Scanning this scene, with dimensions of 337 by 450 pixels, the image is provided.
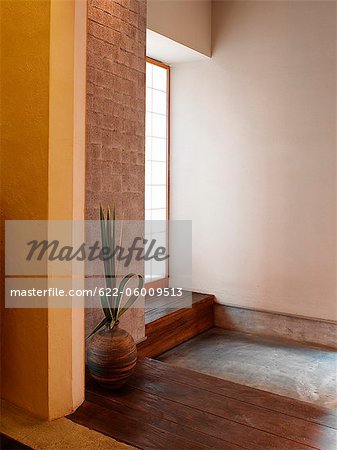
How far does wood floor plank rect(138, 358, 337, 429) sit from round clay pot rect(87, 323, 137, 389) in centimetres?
35

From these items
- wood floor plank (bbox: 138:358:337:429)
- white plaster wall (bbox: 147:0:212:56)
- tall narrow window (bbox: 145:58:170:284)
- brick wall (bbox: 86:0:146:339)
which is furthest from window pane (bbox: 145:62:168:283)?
wood floor plank (bbox: 138:358:337:429)

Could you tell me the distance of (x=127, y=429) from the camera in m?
2.30

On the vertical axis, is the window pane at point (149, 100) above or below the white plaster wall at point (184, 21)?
below

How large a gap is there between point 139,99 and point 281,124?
1.58 m

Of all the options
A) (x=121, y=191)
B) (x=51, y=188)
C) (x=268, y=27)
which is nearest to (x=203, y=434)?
(x=51, y=188)

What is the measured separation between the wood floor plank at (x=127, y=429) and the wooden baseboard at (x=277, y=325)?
245cm

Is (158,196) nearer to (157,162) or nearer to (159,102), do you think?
(157,162)

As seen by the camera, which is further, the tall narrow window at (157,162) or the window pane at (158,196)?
the window pane at (158,196)

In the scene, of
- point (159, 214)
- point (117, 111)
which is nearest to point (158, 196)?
point (159, 214)

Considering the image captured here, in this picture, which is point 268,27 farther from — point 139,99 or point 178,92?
point 139,99

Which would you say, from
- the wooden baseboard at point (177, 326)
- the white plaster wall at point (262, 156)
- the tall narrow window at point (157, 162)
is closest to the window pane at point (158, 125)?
the tall narrow window at point (157, 162)

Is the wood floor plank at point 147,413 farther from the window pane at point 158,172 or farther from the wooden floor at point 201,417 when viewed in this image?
the window pane at point 158,172

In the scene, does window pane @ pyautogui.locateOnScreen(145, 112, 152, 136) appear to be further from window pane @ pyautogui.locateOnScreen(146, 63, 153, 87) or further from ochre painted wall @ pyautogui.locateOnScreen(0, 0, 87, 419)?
ochre painted wall @ pyautogui.locateOnScreen(0, 0, 87, 419)

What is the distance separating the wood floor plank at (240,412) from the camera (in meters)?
2.25
